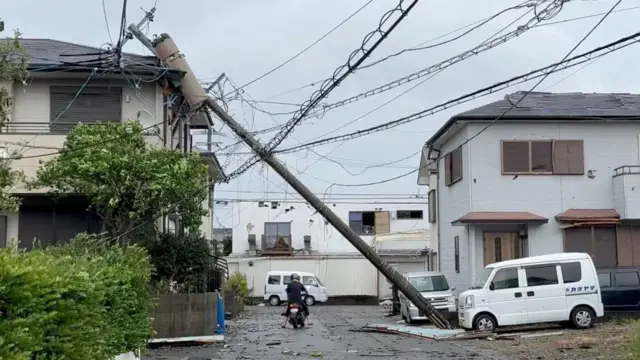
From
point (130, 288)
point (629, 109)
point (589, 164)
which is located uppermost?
point (629, 109)

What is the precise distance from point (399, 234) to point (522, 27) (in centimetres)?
3869

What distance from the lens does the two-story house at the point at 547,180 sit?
90.3ft

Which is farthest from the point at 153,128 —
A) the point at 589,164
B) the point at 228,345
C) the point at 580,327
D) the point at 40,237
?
the point at 589,164

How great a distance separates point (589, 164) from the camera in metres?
27.9

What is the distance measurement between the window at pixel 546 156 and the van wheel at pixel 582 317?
262 inches

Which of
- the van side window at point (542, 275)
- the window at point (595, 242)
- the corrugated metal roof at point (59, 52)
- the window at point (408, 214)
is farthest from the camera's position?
the window at point (408, 214)

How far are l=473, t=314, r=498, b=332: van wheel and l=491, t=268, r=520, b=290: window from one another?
827 mm

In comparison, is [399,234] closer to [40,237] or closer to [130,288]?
[40,237]

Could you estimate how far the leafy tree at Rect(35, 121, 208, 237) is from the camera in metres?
18.4

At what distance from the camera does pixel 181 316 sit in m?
20.2

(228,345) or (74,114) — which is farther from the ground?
(74,114)

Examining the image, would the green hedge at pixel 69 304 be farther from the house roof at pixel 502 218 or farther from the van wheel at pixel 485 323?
the house roof at pixel 502 218

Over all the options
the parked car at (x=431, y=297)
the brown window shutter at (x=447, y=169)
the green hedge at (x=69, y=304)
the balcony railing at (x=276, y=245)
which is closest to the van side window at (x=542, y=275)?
the parked car at (x=431, y=297)

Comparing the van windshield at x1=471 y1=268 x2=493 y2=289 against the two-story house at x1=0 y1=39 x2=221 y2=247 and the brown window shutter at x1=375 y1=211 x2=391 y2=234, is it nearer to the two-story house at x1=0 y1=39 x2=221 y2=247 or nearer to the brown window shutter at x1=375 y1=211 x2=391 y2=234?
the two-story house at x1=0 y1=39 x2=221 y2=247
